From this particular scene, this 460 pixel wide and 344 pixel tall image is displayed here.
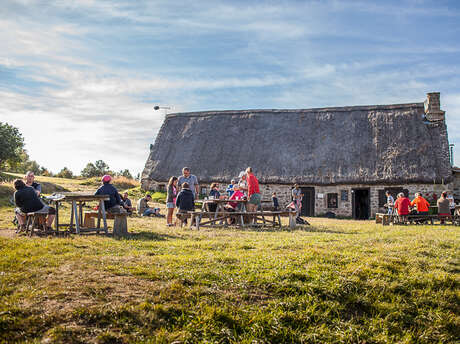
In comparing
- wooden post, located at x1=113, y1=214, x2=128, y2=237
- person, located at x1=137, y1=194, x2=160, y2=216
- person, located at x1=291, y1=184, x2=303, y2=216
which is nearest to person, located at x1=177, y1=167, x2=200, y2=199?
wooden post, located at x1=113, y1=214, x2=128, y2=237

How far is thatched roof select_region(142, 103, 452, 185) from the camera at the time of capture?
72.2ft

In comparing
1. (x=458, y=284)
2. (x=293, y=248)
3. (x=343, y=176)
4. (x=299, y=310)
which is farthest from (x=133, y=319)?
(x=343, y=176)

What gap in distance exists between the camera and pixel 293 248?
25.1ft

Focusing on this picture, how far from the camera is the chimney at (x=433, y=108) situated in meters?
23.6

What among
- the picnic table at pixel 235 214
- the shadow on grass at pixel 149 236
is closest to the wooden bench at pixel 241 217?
the picnic table at pixel 235 214

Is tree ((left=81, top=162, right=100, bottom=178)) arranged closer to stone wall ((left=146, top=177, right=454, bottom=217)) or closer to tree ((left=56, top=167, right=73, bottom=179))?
tree ((left=56, top=167, right=73, bottom=179))

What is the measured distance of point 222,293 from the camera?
5.41 m

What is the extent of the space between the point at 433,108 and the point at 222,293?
22826 millimetres

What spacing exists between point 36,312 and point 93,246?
283 centimetres

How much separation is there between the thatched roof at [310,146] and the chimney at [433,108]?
452mm

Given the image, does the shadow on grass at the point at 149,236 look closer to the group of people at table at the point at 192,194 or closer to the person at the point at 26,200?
the person at the point at 26,200

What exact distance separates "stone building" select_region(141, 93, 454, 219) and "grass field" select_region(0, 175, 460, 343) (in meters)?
14.7

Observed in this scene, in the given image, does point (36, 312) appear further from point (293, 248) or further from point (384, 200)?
point (384, 200)

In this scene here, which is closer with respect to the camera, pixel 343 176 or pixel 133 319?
pixel 133 319
